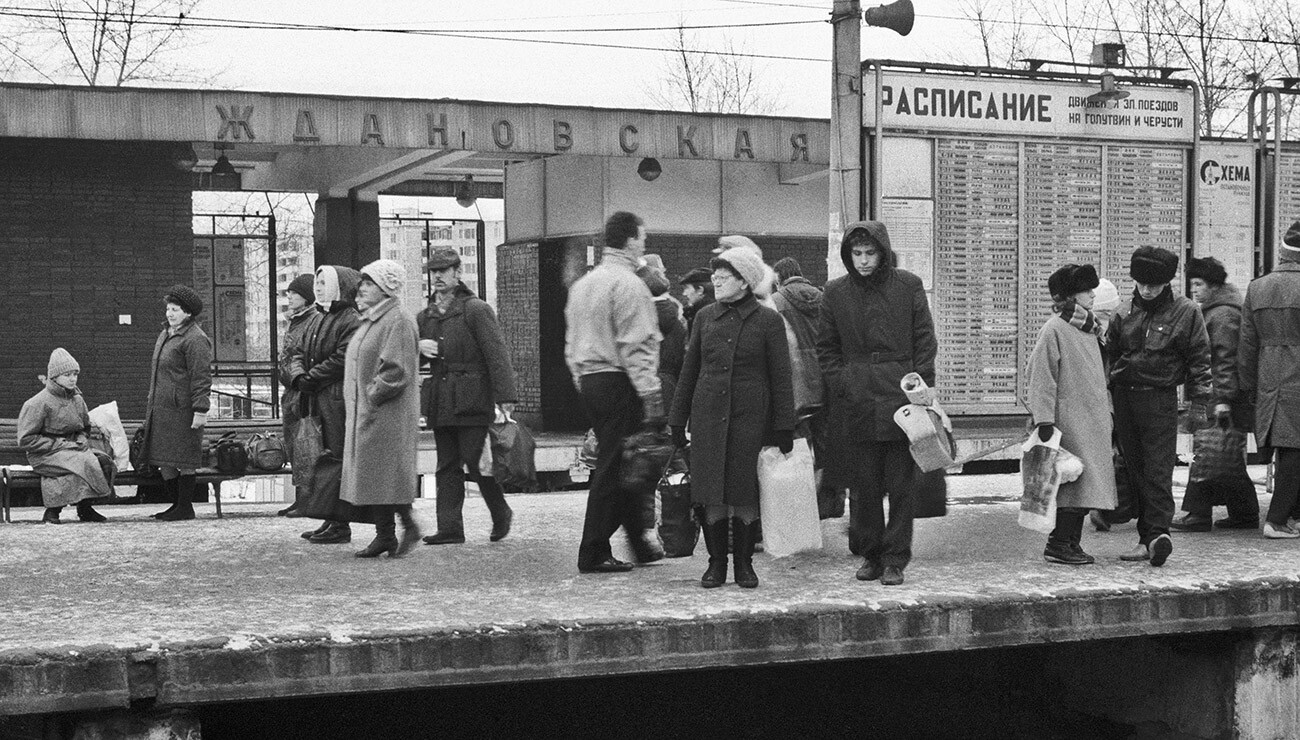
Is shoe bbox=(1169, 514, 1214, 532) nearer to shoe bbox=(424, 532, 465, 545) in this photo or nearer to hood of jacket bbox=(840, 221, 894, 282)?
hood of jacket bbox=(840, 221, 894, 282)

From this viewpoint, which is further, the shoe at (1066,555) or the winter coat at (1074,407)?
the shoe at (1066,555)

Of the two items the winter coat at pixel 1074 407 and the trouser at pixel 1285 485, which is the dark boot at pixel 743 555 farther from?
the trouser at pixel 1285 485

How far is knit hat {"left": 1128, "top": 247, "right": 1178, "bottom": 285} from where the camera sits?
7836mm

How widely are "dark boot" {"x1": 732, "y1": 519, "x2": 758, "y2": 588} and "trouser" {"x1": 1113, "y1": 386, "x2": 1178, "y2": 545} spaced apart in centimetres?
214

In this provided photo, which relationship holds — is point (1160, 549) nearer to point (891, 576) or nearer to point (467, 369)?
point (891, 576)

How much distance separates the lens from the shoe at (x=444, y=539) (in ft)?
28.2

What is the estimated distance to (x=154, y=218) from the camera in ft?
53.0

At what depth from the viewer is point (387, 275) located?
810 centimetres

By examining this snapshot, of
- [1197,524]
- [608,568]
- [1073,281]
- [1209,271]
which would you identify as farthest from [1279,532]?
[608,568]

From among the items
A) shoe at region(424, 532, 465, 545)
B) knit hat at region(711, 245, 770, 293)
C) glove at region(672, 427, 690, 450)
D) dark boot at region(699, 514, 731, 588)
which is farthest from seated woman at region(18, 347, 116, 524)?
knit hat at region(711, 245, 770, 293)

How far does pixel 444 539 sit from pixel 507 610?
235 cm

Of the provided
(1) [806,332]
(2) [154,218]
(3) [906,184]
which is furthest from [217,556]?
(2) [154,218]

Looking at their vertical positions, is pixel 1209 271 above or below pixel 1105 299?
above

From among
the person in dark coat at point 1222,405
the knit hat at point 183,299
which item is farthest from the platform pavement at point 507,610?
the knit hat at point 183,299
